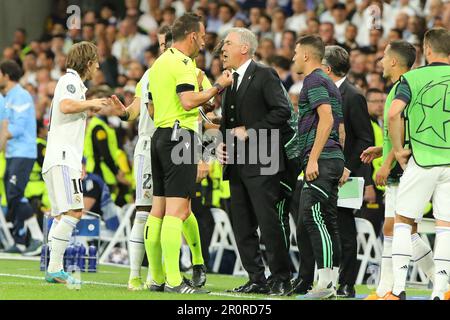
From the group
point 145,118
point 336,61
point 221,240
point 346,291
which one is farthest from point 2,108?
point 346,291

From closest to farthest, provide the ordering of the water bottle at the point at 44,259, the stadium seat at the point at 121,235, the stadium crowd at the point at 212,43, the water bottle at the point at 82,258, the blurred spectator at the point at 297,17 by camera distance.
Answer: the water bottle at the point at 44,259
the water bottle at the point at 82,258
the stadium crowd at the point at 212,43
the stadium seat at the point at 121,235
the blurred spectator at the point at 297,17

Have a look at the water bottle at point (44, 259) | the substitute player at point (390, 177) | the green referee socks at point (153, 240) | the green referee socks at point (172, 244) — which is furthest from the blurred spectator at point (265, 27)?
the green referee socks at point (172, 244)

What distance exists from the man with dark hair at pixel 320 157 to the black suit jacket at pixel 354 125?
75 cm

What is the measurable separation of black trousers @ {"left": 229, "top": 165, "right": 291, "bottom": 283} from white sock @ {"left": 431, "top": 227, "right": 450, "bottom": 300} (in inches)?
70.8

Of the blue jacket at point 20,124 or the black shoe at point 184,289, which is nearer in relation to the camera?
the black shoe at point 184,289

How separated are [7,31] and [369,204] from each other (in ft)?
39.4

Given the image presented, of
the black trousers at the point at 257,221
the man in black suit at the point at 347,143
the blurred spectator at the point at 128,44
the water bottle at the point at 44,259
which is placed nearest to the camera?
the black trousers at the point at 257,221

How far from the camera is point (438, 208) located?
9.23 meters

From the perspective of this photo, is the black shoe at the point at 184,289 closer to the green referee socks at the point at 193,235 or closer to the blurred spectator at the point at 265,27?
the green referee socks at the point at 193,235

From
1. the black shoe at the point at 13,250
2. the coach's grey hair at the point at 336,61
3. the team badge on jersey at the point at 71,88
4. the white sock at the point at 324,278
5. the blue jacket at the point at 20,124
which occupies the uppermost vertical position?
the coach's grey hair at the point at 336,61

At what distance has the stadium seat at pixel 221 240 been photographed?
1537 cm

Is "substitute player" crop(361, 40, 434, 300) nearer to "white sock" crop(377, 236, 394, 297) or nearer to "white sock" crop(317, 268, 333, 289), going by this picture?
"white sock" crop(377, 236, 394, 297)

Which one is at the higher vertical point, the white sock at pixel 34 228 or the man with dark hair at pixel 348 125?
the man with dark hair at pixel 348 125

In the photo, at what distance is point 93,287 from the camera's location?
35.9 ft
